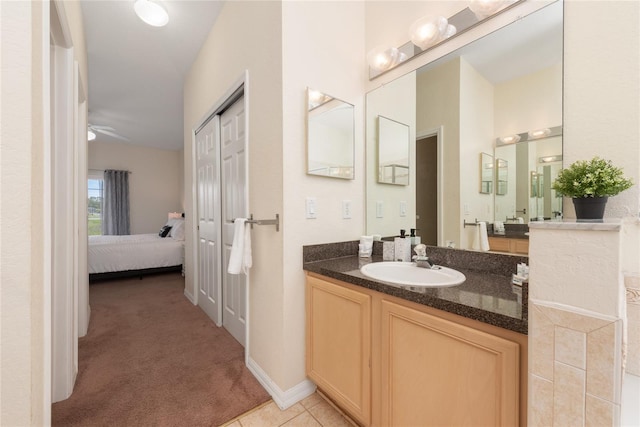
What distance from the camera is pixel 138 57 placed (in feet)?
9.48

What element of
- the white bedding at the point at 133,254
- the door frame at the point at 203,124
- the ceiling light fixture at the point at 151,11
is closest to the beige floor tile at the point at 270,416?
the door frame at the point at 203,124

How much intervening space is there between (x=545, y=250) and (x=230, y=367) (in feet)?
6.52

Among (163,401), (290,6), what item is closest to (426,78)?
(290,6)

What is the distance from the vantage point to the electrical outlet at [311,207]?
1546mm

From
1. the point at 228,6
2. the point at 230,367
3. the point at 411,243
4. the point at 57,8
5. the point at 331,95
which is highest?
the point at 228,6

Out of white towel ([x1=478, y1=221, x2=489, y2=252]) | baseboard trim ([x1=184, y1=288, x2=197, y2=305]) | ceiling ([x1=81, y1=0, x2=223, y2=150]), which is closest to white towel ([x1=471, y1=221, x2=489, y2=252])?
white towel ([x1=478, y1=221, x2=489, y2=252])

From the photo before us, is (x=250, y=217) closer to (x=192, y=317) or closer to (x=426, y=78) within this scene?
(x=426, y=78)

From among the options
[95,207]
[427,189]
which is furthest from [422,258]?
[95,207]

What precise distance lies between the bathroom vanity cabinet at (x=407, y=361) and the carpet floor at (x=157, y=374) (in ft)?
1.93

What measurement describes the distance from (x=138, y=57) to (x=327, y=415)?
12.5ft

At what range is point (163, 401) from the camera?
153 centimetres

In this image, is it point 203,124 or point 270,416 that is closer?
point 270,416

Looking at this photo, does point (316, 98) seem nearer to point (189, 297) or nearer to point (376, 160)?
point (376, 160)

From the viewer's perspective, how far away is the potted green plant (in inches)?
33.4
